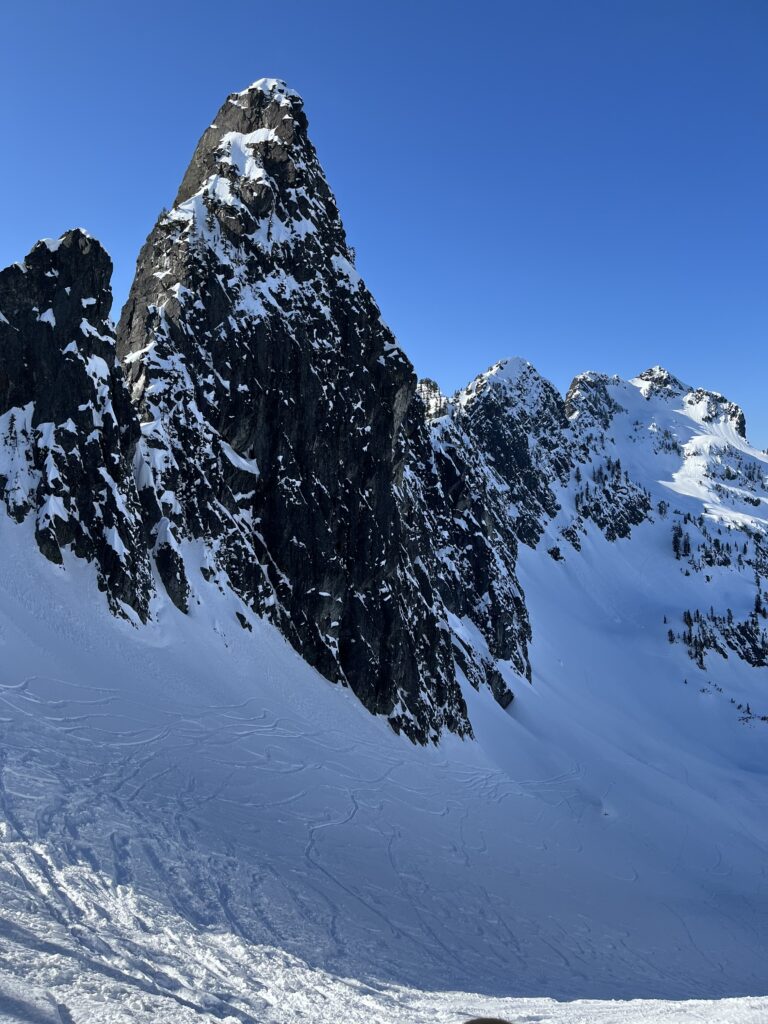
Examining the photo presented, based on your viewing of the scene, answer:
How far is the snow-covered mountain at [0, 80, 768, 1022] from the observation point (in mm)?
16094

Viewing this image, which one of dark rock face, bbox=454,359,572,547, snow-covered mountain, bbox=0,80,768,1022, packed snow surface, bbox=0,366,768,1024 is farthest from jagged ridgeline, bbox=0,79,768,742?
dark rock face, bbox=454,359,572,547

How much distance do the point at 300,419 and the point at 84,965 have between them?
44.1 m

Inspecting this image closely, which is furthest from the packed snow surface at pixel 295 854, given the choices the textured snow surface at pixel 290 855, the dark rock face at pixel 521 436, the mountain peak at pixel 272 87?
the dark rock face at pixel 521 436

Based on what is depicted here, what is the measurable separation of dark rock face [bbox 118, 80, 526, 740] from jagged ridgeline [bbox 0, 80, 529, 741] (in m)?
0.16

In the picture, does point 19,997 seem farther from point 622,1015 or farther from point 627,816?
point 627,816

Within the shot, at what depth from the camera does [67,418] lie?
37406 millimetres

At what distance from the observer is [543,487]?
543 feet

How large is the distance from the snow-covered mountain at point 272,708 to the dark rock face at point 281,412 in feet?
0.84

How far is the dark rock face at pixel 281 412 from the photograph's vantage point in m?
46.5

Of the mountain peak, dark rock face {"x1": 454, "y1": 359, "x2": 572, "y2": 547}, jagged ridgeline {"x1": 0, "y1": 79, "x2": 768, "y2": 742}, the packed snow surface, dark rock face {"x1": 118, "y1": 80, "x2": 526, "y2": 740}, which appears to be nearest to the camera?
the packed snow surface

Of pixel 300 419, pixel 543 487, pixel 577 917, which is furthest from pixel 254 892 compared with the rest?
pixel 543 487

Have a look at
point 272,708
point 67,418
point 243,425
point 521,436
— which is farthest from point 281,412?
point 521,436

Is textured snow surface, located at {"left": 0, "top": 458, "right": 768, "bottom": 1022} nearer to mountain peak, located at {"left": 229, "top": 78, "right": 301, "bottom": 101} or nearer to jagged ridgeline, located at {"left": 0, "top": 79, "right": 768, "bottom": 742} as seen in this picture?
jagged ridgeline, located at {"left": 0, "top": 79, "right": 768, "bottom": 742}

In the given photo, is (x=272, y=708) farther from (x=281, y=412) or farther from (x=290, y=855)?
(x=281, y=412)
